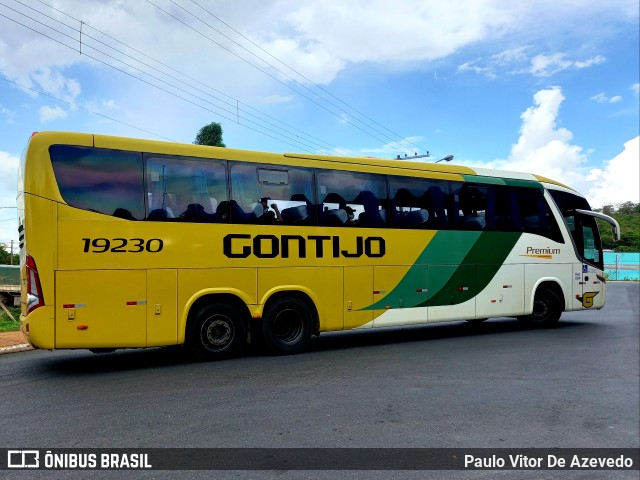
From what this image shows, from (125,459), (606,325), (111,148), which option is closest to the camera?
(125,459)

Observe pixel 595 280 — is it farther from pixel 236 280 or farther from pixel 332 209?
Result: pixel 236 280

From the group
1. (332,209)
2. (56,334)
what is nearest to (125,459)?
(56,334)

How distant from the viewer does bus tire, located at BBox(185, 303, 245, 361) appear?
814cm

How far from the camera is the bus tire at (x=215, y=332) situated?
814 centimetres

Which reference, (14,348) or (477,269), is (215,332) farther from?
(477,269)

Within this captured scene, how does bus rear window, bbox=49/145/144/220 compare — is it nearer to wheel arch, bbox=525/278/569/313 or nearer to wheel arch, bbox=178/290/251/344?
wheel arch, bbox=178/290/251/344

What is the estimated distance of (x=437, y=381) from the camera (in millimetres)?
6781

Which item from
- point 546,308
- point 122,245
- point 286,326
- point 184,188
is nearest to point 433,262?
point 286,326

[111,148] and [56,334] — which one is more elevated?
[111,148]

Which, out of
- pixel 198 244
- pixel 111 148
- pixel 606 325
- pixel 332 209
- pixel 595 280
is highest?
pixel 111 148

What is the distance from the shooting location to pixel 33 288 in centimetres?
708

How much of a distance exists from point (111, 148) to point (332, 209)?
374 cm

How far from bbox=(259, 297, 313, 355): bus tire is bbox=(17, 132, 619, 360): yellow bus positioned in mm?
24

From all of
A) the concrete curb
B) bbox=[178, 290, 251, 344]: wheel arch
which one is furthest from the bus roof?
the concrete curb
